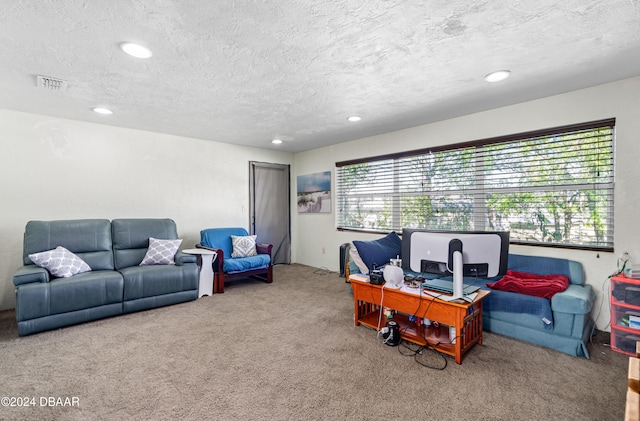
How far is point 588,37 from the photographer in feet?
6.56

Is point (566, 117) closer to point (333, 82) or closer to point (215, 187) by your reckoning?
point (333, 82)

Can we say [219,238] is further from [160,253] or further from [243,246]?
[160,253]

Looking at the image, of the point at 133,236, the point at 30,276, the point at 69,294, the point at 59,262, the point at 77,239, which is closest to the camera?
the point at 30,276

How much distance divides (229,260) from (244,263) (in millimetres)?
223

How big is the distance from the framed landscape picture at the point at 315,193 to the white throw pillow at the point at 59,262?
363cm

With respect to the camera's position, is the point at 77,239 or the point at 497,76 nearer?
the point at 497,76

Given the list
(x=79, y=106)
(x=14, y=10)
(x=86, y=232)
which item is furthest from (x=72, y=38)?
(x=86, y=232)

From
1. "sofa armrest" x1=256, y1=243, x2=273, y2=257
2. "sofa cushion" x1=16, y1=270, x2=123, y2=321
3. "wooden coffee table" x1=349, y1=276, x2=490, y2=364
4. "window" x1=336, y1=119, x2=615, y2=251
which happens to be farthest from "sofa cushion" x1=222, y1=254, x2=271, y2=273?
"wooden coffee table" x1=349, y1=276, x2=490, y2=364

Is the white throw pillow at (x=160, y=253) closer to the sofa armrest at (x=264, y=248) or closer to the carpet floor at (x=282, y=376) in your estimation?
the carpet floor at (x=282, y=376)

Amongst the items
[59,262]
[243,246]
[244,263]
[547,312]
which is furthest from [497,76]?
[59,262]

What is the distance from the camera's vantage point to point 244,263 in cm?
444

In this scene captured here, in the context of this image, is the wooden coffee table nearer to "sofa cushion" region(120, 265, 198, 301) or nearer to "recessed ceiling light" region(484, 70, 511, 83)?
"recessed ceiling light" region(484, 70, 511, 83)

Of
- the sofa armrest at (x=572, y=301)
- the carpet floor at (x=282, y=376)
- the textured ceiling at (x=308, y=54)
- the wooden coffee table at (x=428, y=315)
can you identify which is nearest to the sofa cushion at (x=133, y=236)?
the carpet floor at (x=282, y=376)

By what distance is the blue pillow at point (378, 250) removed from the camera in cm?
357
